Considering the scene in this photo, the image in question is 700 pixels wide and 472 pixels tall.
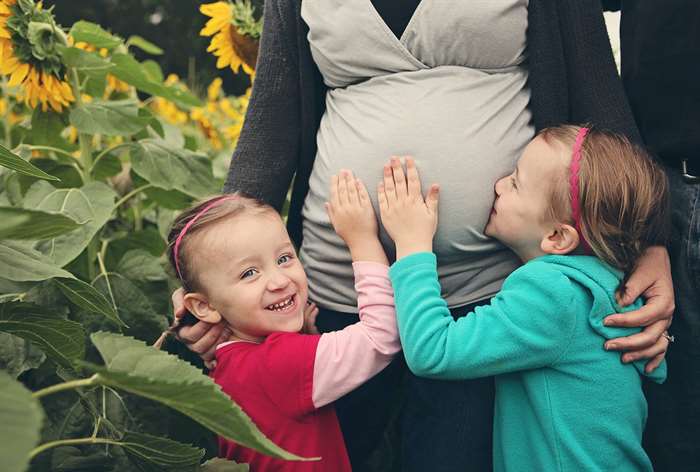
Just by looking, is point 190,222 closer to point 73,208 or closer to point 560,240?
point 73,208

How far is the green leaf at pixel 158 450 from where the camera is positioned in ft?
3.67

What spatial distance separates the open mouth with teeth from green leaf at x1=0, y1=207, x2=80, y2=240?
0.52 metres

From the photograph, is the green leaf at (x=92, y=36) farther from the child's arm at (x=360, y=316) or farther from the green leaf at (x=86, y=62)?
the child's arm at (x=360, y=316)

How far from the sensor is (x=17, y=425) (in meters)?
0.69

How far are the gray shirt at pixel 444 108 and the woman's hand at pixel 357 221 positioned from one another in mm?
35

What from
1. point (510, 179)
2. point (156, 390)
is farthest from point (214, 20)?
point (156, 390)

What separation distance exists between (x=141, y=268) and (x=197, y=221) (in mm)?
451

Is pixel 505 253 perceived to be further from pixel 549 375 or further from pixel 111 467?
pixel 111 467

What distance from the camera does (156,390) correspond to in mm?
801

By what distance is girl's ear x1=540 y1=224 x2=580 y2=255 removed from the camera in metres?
1.29

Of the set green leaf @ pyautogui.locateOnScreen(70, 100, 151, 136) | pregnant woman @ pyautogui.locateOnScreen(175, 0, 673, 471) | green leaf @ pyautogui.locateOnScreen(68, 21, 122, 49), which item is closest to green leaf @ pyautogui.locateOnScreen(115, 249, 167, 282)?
green leaf @ pyautogui.locateOnScreen(70, 100, 151, 136)

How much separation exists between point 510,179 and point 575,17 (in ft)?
1.13

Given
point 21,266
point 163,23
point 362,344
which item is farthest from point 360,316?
point 163,23

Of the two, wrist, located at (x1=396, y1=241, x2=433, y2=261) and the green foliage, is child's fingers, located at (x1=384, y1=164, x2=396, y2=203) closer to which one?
wrist, located at (x1=396, y1=241, x2=433, y2=261)
